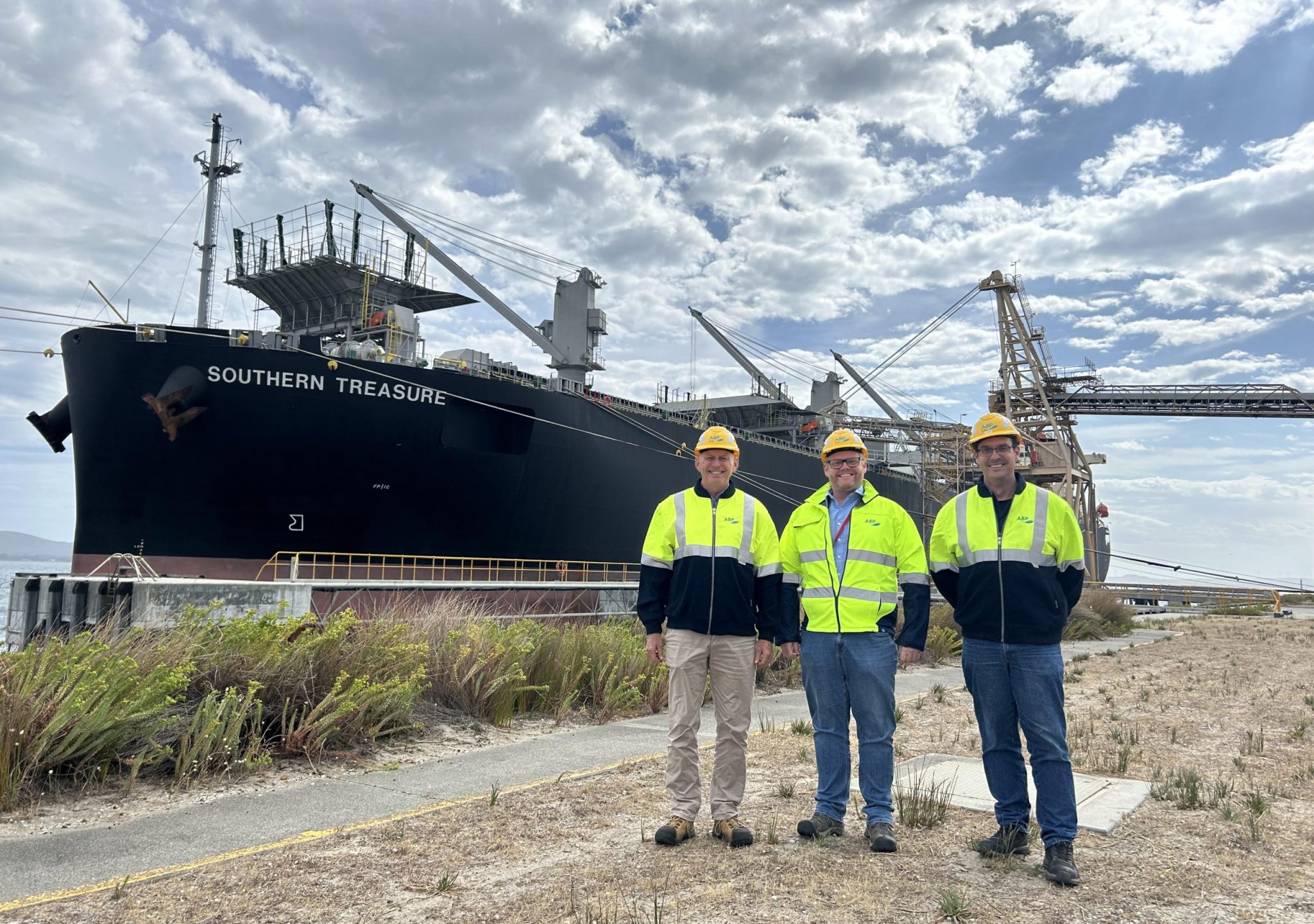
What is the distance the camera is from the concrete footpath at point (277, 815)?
4.15 m

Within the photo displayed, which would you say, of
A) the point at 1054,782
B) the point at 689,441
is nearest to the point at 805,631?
the point at 1054,782

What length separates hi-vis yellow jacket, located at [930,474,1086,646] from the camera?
4.43 m

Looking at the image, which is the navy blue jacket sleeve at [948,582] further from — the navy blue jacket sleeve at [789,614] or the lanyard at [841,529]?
the navy blue jacket sleeve at [789,614]

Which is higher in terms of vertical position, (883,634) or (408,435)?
(408,435)

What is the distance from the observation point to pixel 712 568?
4926 mm

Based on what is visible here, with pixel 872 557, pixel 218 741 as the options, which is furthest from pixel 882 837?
pixel 218 741

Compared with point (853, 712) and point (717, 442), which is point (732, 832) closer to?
point (853, 712)

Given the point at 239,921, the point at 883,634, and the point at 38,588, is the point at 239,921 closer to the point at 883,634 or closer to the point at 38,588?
the point at 883,634

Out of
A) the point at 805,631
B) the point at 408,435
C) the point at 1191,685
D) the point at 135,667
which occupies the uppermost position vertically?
the point at 408,435

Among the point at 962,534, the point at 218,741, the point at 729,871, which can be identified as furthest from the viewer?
the point at 218,741

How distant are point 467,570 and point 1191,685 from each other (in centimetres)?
1457

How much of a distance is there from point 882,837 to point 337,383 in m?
17.2

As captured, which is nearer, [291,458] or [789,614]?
[789,614]

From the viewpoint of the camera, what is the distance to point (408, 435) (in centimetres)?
1981
